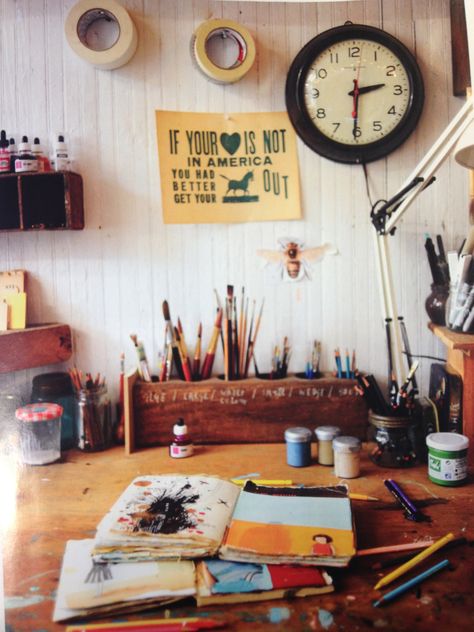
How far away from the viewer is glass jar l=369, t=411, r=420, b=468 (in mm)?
1354

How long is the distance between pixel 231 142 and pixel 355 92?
1.11 ft

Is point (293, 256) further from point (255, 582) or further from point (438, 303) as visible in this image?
point (255, 582)

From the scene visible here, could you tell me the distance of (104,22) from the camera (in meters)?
1.50

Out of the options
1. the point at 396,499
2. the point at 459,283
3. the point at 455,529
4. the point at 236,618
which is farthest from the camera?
the point at 459,283

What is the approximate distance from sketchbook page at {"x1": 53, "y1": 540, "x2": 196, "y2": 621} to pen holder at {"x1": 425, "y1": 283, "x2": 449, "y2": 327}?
917 millimetres

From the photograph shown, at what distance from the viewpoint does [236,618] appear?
0.84 meters

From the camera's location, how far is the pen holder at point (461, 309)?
1343mm

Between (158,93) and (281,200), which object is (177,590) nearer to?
(281,200)

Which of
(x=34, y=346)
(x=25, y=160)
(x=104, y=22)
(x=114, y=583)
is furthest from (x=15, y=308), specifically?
(x=114, y=583)

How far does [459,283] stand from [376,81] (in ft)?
1.87

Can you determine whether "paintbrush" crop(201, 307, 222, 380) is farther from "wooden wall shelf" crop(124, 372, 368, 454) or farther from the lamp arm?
the lamp arm

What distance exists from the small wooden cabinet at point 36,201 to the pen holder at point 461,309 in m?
0.94

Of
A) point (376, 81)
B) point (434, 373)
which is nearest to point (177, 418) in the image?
point (434, 373)

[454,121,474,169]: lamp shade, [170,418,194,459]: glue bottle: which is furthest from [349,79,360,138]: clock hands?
[170,418,194,459]: glue bottle
